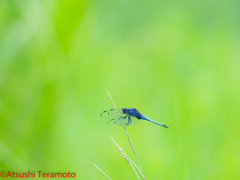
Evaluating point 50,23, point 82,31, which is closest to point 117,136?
point 82,31

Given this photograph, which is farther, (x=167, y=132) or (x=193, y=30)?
(x=193, y=30)

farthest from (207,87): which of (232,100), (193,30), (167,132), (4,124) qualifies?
(4,124)

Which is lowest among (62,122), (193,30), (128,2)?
(62,122)

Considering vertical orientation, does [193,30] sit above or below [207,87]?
above

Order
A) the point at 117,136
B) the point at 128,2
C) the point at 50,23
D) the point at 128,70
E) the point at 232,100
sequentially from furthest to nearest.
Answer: the point at 128,2 < the point at 128,70 < the point at 117,136 < the point at 232,100 < the point at 50,23

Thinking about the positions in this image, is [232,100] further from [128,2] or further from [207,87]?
[128,2]

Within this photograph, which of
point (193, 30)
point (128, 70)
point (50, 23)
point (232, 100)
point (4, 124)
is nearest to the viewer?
point (4, 124)
